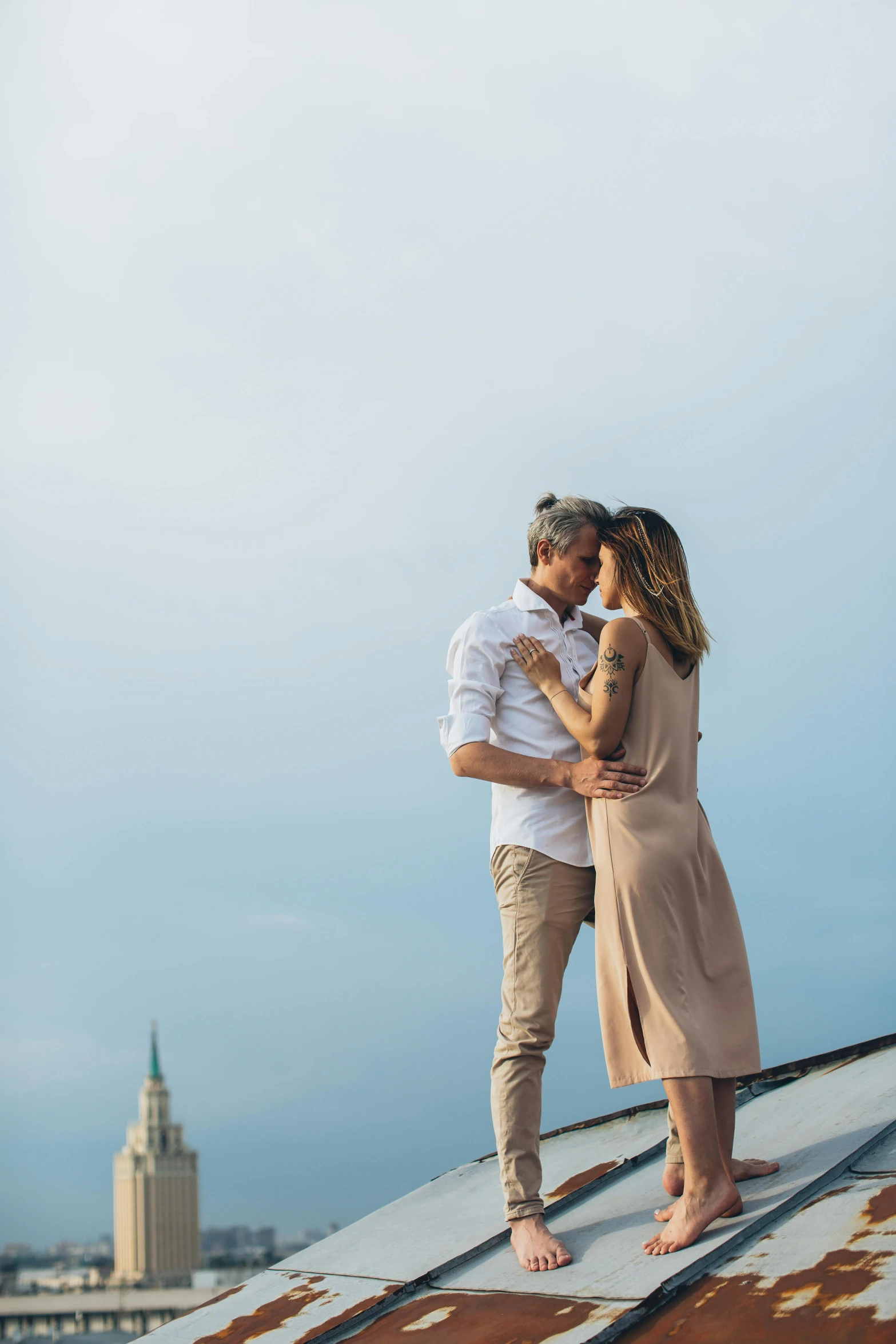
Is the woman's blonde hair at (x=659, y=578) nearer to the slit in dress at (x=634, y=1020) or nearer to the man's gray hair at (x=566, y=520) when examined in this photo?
the man's gray hair at (x=566, y=520)

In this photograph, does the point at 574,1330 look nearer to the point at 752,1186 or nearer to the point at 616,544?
the point at 752,1186

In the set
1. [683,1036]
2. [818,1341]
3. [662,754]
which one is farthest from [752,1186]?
[662,754]

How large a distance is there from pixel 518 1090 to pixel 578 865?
0.58 meters

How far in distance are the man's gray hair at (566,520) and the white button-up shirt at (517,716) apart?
0.52ft

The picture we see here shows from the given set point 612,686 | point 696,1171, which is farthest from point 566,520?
point 696,1171

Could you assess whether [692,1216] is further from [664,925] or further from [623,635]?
[623,635]

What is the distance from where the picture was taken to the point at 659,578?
2580 mm

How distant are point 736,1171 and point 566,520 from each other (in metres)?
1.76

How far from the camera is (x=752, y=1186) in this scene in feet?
8.51

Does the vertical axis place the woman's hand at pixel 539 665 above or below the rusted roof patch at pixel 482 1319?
above

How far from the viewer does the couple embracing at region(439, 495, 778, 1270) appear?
2455mm

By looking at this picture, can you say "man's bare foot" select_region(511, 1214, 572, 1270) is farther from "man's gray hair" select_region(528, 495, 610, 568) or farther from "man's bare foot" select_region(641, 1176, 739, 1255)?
"man's gray hair" select_region(528, 495, 610, 568)

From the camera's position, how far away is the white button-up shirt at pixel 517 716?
278cm

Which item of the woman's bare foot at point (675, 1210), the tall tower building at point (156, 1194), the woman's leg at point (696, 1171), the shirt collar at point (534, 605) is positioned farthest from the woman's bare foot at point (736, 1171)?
the tall tower building at point (156, 1194)
